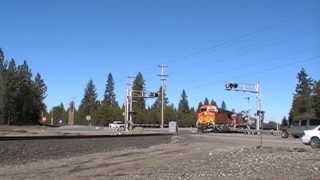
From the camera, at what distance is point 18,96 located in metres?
126

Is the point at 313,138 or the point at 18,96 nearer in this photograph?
the point at 313,138

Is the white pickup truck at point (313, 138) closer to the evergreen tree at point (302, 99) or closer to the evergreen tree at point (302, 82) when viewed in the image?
the evergreen tree at point (302, 99)

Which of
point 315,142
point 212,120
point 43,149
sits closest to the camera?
point 43,149

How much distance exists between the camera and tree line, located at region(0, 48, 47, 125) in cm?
12075

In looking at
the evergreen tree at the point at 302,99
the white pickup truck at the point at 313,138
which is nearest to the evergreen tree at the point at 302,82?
the evergreen tree at the point at 302,99

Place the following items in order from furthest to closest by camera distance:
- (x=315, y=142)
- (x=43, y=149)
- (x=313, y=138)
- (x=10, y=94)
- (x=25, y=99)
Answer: (x=25, y=99) < (x=10, y=94) < (x=313, y=138) < (x=315, y=142) < (x=43, y=149)

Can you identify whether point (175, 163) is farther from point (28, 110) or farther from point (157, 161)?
point (28, 110)

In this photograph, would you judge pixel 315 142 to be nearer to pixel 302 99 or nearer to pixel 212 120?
pixel 212 120

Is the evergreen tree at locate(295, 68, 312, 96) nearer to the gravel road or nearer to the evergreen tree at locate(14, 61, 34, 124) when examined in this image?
the evergreen tree at locate(14, 61, 34, 124)

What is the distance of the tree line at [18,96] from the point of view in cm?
12075

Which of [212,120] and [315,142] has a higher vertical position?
[212,120]

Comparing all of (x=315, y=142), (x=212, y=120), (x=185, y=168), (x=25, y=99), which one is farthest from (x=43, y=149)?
(x=25, y=99)

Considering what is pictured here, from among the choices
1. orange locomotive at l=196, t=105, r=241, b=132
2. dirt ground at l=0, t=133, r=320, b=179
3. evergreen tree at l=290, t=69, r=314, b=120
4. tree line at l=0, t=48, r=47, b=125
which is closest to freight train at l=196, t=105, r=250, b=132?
orange locomotive at l=196, t=105, r=241, b=132

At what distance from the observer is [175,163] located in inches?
971
